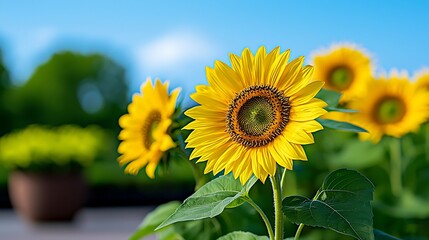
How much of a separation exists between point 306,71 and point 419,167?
1.88m

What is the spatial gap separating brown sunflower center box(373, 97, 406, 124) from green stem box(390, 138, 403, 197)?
0.16 meters

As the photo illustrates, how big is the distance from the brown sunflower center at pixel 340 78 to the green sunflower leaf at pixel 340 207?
1.60 metres

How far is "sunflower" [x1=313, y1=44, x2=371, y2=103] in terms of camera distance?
2.76 m

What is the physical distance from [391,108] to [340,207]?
160cm

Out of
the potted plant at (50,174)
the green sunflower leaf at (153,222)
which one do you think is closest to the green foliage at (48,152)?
the potted plant at (50,174)

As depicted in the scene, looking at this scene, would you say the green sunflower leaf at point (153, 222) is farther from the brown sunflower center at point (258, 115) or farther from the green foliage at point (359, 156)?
the green foliage at point (359, 156)

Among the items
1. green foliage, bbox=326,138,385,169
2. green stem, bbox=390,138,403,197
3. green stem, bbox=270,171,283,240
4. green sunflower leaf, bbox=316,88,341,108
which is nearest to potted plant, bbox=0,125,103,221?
green foliage, bbox=326,138,385,169

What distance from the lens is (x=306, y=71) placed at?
3.75 ft

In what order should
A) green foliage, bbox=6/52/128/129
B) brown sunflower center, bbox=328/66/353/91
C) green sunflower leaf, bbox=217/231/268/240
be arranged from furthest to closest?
green foliage, bbox=6/52/128/129, brown sunflower center, bbox=328/66/353/91, green sunflower leaf, bbox=217/231/268/240

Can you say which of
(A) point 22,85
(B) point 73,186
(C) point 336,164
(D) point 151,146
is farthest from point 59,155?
(A) point 22,85

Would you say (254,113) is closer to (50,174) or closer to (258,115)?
(258,115)

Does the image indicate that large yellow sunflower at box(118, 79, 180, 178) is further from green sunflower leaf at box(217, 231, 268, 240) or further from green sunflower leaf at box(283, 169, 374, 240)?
green sunflower leaf at box(283, 169, 374, 240)

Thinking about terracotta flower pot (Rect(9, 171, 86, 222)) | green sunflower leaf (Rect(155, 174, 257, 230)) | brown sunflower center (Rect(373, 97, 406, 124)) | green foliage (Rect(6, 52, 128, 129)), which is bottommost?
terracotta flower pot (Rect(9, 171, 86, 222))

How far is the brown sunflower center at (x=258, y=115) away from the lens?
116cm
